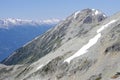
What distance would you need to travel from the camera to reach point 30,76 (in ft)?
397

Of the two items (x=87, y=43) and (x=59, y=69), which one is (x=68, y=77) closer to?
(x=59, y=69)

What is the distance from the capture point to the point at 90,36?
12400 cm

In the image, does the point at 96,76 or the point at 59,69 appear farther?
the point at 59,69

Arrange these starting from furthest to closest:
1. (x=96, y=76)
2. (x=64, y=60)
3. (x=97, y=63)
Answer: (x=64, y=60)
(x=97, y=63)
(x=96, y=76)

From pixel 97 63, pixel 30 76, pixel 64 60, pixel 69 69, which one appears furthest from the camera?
pixel 30 76

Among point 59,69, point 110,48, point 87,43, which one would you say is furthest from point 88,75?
point 87,43

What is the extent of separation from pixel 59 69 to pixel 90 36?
867 inches

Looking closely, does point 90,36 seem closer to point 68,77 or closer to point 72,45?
point 72,45

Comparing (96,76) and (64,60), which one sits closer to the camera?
(96,76)

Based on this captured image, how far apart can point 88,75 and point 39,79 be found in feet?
89.9

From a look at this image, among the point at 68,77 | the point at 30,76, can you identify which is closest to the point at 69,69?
the point at 68,77

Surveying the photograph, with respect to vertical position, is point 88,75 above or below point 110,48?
below

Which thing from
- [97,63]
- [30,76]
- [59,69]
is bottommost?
[97,63]

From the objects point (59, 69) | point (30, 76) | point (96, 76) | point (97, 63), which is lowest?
point (96, 76)
